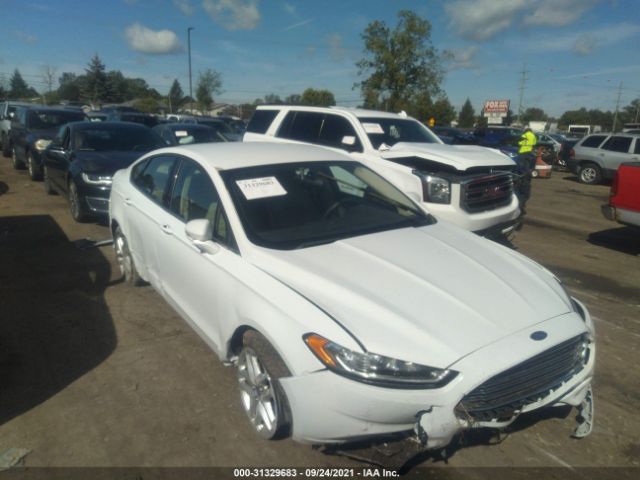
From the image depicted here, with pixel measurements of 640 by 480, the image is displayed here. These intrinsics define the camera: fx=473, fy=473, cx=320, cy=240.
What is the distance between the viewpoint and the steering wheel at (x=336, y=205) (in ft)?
11.7

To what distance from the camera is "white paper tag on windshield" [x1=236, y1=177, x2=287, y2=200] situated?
336 cm

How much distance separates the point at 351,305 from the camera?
2.52m

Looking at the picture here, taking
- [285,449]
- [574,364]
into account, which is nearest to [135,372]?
[285,449]

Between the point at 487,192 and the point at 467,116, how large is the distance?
92577 millimetres

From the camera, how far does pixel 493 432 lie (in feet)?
9.19

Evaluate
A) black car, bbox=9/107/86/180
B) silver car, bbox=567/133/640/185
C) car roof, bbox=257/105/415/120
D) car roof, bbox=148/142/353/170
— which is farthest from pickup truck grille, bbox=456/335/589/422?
silver car, bbox=567/133/640/185

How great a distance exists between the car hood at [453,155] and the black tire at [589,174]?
10.9 m

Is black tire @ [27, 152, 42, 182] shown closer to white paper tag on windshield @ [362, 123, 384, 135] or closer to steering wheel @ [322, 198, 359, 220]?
white paper tag on windshield @ [362, 123, 384, 135]

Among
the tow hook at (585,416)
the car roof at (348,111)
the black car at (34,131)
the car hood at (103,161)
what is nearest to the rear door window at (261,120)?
the car roof at (348,111)

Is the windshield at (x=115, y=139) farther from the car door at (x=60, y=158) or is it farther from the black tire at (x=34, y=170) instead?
the black tire at (x=34, y=170)

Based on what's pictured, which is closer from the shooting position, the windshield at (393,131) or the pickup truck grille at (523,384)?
the pickup truck grille at (523,384)

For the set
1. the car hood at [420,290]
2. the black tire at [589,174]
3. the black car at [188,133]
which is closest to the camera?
the car hood at [420,290]

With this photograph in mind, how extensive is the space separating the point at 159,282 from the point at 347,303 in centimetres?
228

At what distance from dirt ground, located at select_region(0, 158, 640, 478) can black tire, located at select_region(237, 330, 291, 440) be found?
5.1 inches
